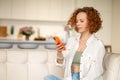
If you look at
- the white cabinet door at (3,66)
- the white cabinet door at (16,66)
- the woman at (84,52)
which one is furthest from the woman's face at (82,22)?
the white cabinet door at (3,66)

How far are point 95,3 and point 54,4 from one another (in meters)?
0.93

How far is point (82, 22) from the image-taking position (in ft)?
5.52

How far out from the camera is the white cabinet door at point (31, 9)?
4.76 meters

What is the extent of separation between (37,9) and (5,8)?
654 mm

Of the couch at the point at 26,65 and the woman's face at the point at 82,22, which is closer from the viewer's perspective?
the woman's face at the point at 82,22

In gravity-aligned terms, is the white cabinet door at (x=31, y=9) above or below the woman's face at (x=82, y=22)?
above

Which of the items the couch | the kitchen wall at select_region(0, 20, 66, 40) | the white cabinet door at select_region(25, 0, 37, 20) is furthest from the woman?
the kitchen wall at select_region(0, 20, 66, 40)

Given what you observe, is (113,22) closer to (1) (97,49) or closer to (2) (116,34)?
(2) (116,34)

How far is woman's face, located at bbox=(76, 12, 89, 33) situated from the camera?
1.68 metres

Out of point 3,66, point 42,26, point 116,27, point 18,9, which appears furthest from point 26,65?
point 116,27

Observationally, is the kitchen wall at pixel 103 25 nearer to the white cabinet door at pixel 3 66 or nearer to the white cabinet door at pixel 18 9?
the white cabinet door at pixel 18 9

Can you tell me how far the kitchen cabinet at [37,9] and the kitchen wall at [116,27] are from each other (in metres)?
0.95

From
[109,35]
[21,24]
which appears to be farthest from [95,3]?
[21,24]

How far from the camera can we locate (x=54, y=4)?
490cm
